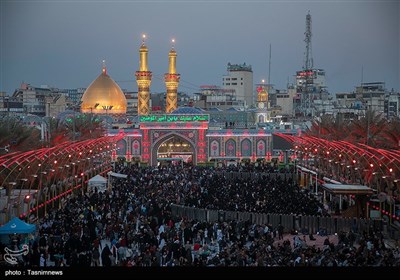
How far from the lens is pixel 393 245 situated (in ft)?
64.1

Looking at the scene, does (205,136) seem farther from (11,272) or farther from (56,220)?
(11,272)

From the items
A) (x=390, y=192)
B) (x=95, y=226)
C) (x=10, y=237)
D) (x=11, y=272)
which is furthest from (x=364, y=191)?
(x=11, y=272)

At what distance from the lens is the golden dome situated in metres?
59.6

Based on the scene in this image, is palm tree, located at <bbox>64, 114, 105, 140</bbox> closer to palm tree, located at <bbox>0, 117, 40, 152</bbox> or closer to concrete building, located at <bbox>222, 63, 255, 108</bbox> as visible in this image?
palm tree, located at <bbox>0, 117, 40, 152</bbox>

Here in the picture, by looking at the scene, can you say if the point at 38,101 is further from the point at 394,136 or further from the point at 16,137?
the point at 394,136

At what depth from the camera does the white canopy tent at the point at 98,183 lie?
29125 mm

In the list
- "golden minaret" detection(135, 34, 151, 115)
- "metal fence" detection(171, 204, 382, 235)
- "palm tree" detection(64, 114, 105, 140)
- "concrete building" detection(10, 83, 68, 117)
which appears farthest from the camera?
"concrete building" detection(10, 83, 68, 117)

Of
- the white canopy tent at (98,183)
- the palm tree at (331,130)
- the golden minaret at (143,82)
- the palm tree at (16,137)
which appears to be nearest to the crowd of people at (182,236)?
the white canopy tent at (98,183)

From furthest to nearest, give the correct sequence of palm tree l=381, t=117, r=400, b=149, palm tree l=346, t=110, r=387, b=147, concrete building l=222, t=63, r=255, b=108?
concrete building l=222, t=63, r=255, b=108 → palm tree l=346, t=110, r=387, b=147 → palm tree l=381, t=117, r=400, b=149

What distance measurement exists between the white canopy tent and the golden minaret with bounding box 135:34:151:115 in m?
27.3

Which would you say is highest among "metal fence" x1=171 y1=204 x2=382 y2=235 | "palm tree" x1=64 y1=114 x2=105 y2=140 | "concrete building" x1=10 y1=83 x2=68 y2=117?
"concrete building" x1=10 y1=83 x2=68 y2=117

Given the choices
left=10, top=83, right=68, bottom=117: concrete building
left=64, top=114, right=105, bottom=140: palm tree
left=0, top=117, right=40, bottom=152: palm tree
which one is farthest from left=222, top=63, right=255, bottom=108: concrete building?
left=0, top=117, right=40, bottom=152: palm tree

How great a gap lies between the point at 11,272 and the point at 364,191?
585 inches

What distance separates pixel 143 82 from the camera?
Answer: 5809 cm
